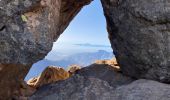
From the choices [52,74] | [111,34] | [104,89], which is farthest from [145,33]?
[52,74]

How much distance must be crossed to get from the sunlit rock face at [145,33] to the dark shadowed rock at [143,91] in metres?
0.66

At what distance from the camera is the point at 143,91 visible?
11.5 metres

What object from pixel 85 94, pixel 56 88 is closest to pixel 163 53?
pixel 85 94

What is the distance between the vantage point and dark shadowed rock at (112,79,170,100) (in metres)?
11.3

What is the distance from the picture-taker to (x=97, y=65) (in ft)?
48.3

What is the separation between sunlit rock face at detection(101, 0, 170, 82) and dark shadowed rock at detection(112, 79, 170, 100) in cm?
66

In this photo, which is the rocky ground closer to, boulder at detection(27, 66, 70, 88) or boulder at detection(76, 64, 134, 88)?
boulder at detection(76, 64, 134, 88)

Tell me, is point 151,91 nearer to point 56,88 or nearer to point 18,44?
point 56,88

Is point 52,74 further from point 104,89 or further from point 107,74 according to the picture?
point 104,89

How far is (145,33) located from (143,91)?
69.8 inches

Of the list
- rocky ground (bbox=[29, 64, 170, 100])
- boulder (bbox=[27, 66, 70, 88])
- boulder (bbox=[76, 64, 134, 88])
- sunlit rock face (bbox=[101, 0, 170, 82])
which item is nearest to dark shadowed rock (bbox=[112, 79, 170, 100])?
rocky ground (bbox=[29, 64, 170, 100])

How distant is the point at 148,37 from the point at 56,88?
316cm

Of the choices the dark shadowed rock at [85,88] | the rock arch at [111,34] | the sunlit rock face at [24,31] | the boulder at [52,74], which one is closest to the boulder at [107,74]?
the dark shadowed rock at [85,88]

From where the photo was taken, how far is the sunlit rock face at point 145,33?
12055 millimetres
